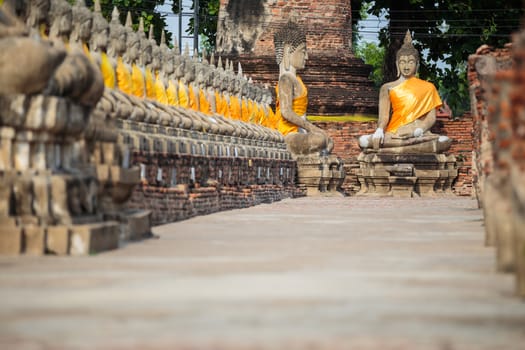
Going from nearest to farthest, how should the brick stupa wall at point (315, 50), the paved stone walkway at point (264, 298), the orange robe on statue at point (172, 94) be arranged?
1. the paved stone walkway at point (264, 298)
2. the orange robe on statue at point (172, 94)
3. the brick stupa wall at point (315, 50)

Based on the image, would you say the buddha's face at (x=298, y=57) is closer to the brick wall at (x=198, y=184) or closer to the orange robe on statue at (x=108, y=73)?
the brick wall at (x=198, y=184)

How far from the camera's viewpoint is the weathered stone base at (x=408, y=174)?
21.4m

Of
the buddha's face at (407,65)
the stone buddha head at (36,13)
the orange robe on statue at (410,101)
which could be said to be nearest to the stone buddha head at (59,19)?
the stone buddha head at (36,13)

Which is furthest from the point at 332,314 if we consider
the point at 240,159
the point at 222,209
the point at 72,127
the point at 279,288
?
the point at 240,159

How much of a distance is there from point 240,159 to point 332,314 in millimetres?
11467

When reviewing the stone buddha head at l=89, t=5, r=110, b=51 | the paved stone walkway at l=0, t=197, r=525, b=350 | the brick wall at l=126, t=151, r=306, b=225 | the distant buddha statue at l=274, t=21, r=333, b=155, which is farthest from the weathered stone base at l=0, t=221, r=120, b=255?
the distant buddha statue at l=274, t=21, r=333, b=155

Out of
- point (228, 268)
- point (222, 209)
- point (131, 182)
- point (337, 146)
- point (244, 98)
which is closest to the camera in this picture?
point (228, 268)

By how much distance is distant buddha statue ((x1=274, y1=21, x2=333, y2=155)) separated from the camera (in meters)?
21.4

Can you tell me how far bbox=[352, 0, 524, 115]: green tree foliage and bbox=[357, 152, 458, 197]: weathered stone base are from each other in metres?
5.80

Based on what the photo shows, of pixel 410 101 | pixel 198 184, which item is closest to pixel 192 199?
pixel 198 184

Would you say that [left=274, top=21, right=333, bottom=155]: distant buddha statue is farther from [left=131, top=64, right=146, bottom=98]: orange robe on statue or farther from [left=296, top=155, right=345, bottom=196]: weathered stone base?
[left=131, top=64, right=146, bottom=98]: orange robe on statue

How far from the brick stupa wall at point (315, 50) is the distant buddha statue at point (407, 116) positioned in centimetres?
228

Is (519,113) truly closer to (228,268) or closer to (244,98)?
(228,268)

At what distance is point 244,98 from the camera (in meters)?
19.5
